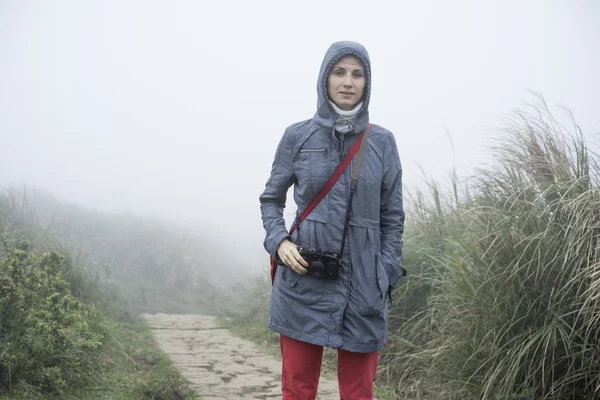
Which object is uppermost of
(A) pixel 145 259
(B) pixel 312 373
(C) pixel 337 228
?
(C) pixel 337 228

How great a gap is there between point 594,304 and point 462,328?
83 centimetres

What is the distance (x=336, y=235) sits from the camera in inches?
86.1

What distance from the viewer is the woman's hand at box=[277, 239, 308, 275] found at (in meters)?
2.13

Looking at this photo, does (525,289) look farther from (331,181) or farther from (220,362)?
(220,362)

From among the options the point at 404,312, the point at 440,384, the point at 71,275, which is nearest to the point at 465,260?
the point at 440,384

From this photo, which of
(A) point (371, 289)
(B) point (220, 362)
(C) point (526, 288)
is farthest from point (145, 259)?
(A) point (371, 289)

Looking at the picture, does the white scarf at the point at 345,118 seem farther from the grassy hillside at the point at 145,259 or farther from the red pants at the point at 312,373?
the grassy hillside at the point at 145,259

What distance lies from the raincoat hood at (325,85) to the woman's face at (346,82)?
0.02m

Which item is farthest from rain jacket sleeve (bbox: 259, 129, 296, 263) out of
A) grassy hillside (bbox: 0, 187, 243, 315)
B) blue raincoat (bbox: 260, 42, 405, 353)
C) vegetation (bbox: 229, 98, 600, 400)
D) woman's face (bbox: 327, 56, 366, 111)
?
grassy hillside (bbox: 0, 187, 243, 315)

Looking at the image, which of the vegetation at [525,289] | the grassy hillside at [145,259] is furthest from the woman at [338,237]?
the grassy hillside at [145,259]

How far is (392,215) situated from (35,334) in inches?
94.4

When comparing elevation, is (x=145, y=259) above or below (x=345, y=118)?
below

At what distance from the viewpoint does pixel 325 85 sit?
236 centimetres

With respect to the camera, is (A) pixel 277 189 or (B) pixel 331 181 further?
(A) pixel 277 189
